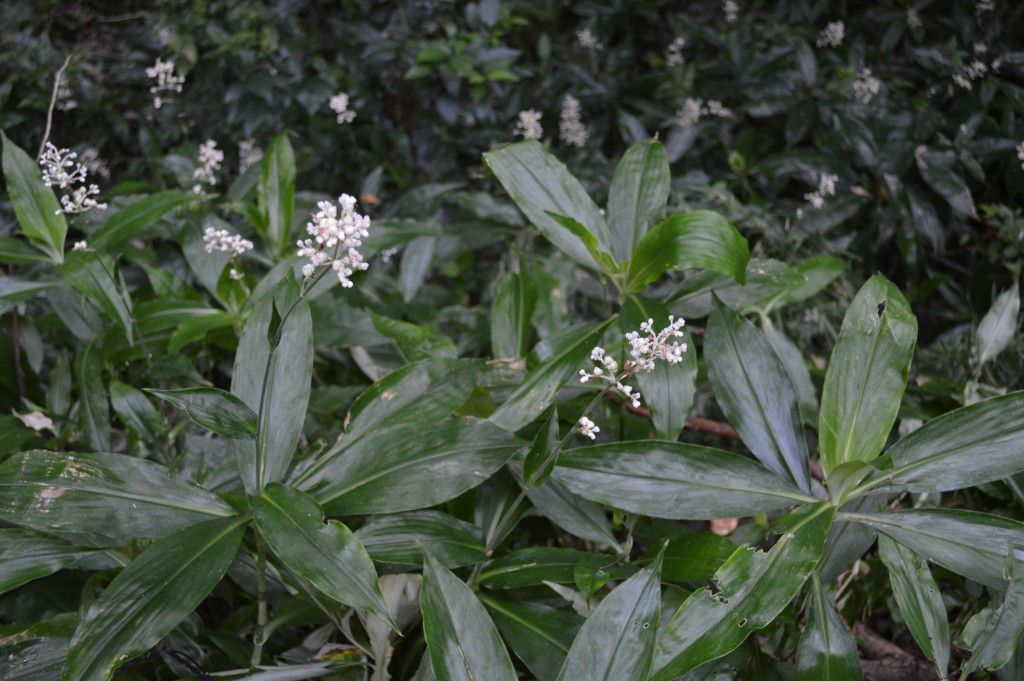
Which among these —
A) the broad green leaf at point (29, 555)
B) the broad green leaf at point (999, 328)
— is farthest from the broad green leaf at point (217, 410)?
the broad green leaf at point (999, 328)

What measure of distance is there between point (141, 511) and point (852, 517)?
115 cm

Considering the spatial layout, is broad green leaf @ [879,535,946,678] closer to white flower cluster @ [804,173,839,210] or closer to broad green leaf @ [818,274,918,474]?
broad green leaf @ [818,274,918,474]

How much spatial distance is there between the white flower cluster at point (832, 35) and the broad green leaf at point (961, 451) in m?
2.12

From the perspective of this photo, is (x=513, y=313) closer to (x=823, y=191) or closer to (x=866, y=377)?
(x=866, y=377)

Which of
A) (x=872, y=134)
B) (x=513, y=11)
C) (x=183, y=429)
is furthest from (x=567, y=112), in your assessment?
(x=183, y=429)

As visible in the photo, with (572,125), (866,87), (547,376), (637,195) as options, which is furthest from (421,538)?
(866,87)

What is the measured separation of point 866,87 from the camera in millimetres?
2691

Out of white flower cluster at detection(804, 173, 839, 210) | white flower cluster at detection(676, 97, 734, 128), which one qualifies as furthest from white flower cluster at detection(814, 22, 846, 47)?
white flower cluster at detection(804, 173, 839, 210)

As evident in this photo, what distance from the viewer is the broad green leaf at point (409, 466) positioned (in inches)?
49.5

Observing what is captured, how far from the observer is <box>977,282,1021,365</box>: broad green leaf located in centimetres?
183

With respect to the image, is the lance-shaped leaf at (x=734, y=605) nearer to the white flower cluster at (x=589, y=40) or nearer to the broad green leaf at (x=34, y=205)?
the broad green leaf at (x=34, y=205)

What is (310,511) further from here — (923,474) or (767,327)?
(767,327)

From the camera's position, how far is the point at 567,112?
291cm

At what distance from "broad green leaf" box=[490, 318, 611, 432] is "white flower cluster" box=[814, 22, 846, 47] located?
6.66 feet
